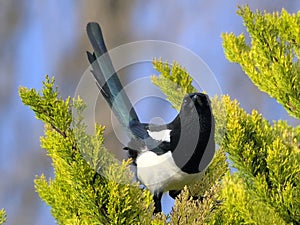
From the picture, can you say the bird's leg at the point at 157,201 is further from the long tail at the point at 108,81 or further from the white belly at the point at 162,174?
the long tail at the point at 108,81

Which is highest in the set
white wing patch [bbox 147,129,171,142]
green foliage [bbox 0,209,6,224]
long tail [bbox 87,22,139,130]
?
long tail [bbox 87,22,139,130]

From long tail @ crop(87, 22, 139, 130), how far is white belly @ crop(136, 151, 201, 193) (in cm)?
8

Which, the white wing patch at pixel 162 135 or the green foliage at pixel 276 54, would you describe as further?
the green foliage at pixel 276 54

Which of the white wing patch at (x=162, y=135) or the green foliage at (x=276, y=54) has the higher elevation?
the green foliage at (x=276, y=54)

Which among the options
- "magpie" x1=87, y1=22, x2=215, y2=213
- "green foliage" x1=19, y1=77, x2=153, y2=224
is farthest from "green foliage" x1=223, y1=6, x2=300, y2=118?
"green foliage" x1=19, y1=77, x2=153, y2=224

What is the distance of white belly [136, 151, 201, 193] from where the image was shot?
101cm

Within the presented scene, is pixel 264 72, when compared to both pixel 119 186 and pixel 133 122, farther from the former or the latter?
pixel 119 186

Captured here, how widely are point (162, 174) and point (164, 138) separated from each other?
6 centimetres

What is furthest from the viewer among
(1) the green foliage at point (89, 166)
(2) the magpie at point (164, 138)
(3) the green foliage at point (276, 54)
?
(3) the green foliage at point (276, 54)

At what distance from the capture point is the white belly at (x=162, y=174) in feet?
3.32

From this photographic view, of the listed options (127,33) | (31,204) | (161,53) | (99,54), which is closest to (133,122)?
(99,54)

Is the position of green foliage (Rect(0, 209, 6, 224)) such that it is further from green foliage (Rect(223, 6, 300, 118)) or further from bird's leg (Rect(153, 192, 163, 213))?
green foliage (Rect(223, 6, 300, 118))

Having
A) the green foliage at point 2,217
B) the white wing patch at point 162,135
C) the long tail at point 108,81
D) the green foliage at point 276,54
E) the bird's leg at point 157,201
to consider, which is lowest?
the green foliage at point 2,217

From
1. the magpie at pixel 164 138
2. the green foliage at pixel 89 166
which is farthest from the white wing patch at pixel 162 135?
the green foliage at pixel 89 166
